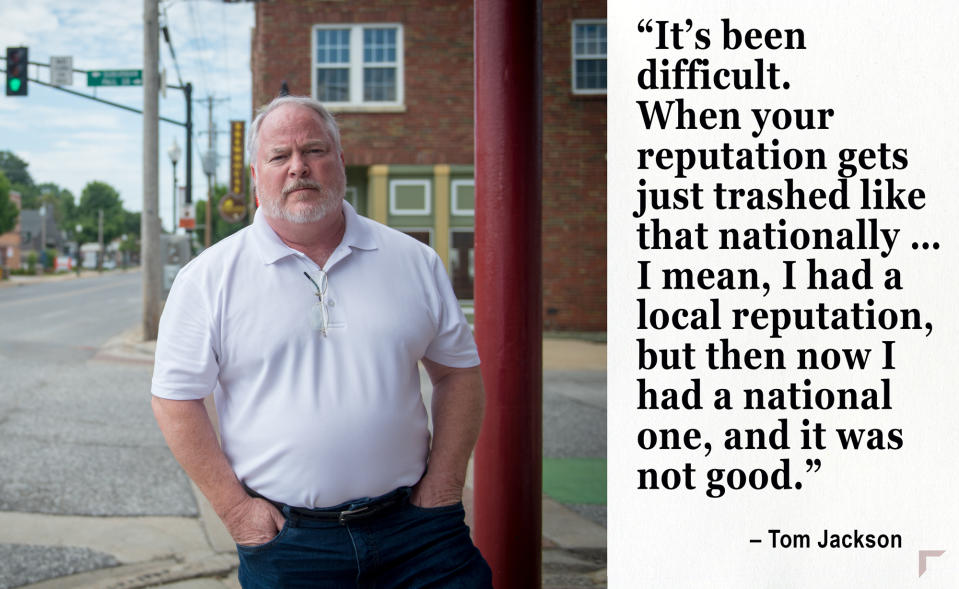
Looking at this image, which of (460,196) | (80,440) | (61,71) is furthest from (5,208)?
(80,440)

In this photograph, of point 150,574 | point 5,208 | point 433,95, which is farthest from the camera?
point 5,208

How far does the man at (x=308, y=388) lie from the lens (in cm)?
210

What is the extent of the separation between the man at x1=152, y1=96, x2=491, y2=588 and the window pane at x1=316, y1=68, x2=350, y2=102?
16.8 meters

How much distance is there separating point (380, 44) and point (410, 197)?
10.4ft

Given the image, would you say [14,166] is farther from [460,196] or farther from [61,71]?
[460,196]

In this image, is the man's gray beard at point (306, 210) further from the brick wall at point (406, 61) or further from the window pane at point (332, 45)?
the window pane at point (332, 45)

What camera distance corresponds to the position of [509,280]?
9.70 feet

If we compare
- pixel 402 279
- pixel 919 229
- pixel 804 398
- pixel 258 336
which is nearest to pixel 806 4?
pixel 919 229

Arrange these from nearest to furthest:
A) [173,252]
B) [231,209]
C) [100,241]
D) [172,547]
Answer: [172,547] → [173,252] → [231,209] → [100,241]

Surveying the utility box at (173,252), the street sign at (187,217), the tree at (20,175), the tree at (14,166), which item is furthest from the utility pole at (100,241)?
the utility box at (173,252)

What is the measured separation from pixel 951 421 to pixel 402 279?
4.80ft

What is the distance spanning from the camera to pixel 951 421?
2.35m

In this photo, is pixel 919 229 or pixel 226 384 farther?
pixel 919 229

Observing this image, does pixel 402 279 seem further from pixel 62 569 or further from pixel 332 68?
pixel 332 68
